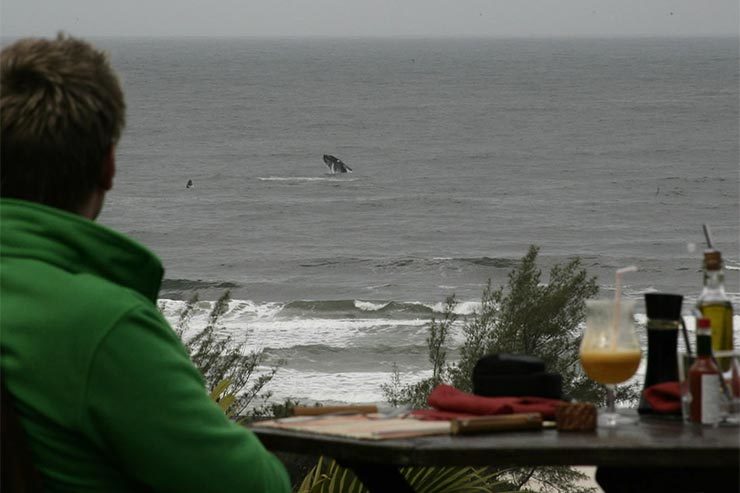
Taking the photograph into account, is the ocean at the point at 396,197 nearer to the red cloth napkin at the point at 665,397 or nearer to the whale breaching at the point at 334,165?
the red cloth napkin at the point at 665,397

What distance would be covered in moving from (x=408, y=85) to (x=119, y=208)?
67.0 m

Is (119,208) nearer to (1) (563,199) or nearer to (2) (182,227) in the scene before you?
(2) (182,227)

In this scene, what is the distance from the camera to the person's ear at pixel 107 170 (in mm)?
1532

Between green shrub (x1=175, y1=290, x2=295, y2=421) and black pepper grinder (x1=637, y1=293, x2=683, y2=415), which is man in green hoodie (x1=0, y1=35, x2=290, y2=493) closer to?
black pepper grinder (x1=637, y1=293, x2=683, y2=415)

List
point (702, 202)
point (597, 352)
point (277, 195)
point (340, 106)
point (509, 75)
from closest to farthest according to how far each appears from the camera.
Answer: point (597, 352) < point (702, 202) < point (277, 195) < point (340, 106) < point (509, 75)

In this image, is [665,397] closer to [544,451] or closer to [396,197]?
[544,451]

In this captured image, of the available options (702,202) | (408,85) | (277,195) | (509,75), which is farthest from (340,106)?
(702,202)

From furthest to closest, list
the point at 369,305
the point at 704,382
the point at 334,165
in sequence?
the point at 334,165
the point at 369,305
the point at 704,382

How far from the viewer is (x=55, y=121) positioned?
1.47m

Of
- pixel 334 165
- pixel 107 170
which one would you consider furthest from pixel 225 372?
pixel 334 165

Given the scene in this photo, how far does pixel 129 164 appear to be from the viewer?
64.9 m

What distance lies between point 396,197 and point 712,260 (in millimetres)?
50720

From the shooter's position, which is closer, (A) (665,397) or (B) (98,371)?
(B) (98,371)

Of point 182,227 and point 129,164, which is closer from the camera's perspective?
point 182,227
